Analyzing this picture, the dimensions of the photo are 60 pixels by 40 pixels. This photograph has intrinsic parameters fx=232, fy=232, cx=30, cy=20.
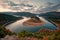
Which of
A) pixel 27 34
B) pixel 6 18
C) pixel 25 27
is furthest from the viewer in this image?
pixel 6 18

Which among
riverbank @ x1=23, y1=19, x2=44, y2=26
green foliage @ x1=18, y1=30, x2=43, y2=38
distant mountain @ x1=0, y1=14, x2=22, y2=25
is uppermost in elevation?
distant mountain @ x1=0, y1=14, x2=22, y2=25

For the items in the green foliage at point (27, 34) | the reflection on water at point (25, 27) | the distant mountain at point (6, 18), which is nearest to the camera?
the green foliage at point (27, 34)

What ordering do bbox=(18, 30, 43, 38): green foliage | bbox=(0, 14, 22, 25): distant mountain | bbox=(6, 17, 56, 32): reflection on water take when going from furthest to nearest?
bbox=(0, 14, 22, 25): distant mountain → bbox=(6, 17, 56, 32): reflection on water → bbox=(18, 30, 43, 38): green foliage

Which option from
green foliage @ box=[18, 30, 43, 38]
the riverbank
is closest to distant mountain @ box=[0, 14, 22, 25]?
the riverbank

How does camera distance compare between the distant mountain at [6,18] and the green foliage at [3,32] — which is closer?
the green foliage at [3,32]

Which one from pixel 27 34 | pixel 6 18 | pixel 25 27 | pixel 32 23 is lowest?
pixel 27 34

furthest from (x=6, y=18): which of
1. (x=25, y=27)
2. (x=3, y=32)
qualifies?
(x=25, y=27)

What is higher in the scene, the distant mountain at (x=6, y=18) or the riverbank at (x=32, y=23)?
the distant mountain at (x=6, y=18)

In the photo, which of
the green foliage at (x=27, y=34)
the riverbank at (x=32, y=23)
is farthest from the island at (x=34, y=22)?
the green foliage at (x=27, y=34)

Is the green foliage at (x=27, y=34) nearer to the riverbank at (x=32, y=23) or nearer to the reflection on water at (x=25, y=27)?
the reflection on water at (x=25, y=27)

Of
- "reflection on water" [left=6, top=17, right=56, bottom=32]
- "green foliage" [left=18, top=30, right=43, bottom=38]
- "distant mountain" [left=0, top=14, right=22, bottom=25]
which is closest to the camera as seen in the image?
"green foliage" [left=18, top=30, right=43, bottom=38]

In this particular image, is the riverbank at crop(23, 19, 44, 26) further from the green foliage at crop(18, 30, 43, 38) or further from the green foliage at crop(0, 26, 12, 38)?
the green foliage at crop(0, 26, 12, 38)

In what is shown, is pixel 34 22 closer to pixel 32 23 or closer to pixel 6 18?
pixel 32 23
